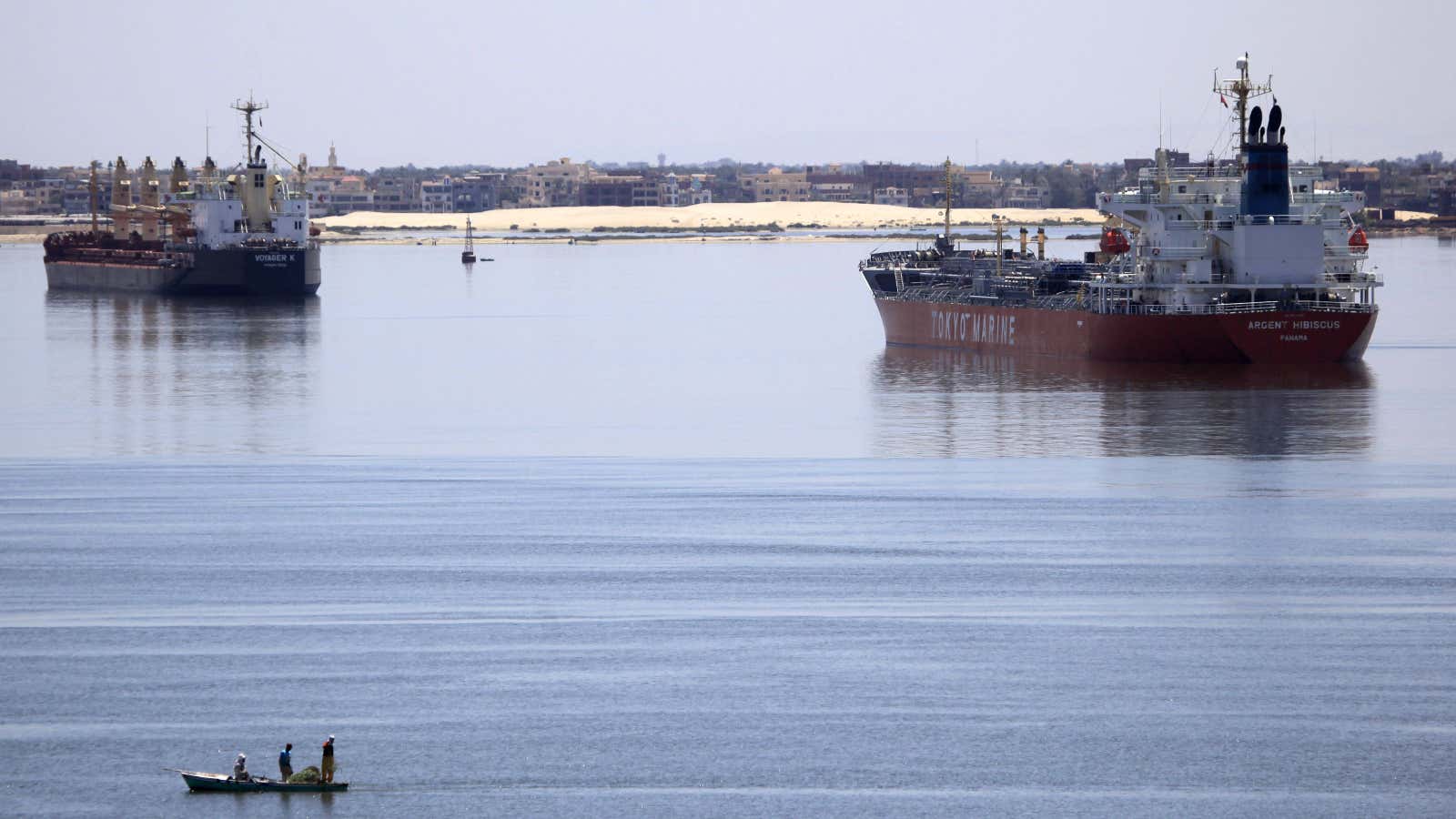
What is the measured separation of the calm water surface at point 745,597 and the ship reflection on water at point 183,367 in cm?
Result: 52

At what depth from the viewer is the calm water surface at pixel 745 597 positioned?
936 inches

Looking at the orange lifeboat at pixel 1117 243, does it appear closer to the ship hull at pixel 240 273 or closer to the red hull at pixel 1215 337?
the red hull at pixel 1215 337

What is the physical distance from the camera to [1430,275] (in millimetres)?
150750

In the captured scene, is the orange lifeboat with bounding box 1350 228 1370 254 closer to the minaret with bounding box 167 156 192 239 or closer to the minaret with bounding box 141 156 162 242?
the minaret with bounding box 167 156 192 239

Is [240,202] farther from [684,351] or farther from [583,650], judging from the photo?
[583,650]

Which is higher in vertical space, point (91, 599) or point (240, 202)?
point (240, 202)

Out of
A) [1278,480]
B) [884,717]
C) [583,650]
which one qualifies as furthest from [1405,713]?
[1278,480]

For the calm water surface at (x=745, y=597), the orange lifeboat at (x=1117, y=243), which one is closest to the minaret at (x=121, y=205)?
the calm water surface at (x=745, y=597)

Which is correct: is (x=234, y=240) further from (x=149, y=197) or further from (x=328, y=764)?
(x=328, y=764)

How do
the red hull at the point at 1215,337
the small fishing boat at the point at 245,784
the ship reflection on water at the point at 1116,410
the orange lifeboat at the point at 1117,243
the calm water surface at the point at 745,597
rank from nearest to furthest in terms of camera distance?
the small fishing boat at the point at 245,784 < the calm water surface at the point at 745,597 < the ship reflection on water at the point at 1116,410 < the red hull at the point at 1215,337 < the orange lifeboat at the point at 1117,243

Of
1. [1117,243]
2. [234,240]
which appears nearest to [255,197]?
[234,240]

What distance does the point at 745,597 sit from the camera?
32.3 metres

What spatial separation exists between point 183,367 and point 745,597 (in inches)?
1930

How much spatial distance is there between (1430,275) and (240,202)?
90.0m
